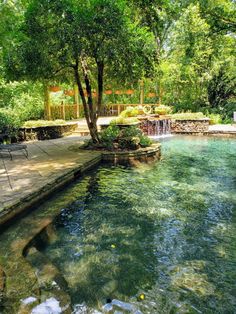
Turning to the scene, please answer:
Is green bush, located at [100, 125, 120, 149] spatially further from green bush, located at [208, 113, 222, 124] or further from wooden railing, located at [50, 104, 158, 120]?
green bush, located at [208, 113, 222, 124]

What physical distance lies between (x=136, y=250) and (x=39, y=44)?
6549mm

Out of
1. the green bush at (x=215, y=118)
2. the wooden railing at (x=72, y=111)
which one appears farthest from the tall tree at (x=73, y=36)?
the green bush at (x=215, y=118)

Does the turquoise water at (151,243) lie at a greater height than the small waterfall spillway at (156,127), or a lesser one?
lesser

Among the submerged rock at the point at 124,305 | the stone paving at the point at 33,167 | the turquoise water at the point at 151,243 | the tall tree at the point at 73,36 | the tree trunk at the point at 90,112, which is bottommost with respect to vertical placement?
the submerged rock at the point at 124,305

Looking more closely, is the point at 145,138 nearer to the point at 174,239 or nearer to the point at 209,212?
the point at 209,212

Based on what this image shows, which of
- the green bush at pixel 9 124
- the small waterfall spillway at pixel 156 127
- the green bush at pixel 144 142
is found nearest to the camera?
the green bush at pixel 144 142

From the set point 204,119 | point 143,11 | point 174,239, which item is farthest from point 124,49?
point 204,119

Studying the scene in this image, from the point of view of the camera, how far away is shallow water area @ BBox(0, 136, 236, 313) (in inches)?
121

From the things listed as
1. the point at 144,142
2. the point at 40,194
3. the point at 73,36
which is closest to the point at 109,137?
the point at 144,142

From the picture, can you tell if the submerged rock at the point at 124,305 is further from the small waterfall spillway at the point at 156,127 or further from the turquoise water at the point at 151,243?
the small waterfall spillway at the point at 156,127

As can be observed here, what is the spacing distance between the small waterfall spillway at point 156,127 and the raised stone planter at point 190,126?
17.7 inches

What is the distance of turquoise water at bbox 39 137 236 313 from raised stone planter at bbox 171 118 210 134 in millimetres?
9356

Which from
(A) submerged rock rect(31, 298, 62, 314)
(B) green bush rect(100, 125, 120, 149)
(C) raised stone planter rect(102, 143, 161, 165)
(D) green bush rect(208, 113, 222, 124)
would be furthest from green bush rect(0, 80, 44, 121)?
(A) submerged rock rect(31, 298, 62, 314)

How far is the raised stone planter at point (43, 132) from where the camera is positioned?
12691 millimetres
